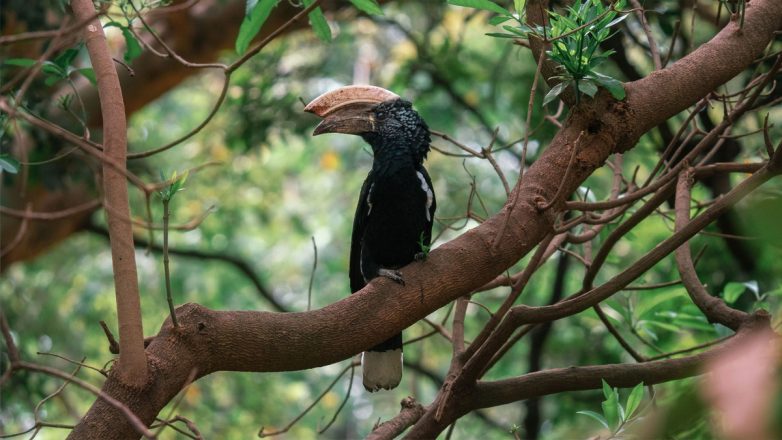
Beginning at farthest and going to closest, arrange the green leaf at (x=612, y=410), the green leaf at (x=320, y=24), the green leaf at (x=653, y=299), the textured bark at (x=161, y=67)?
the textured bark at (x=161, y=67)
the green leaf at (x=653, y=299)
the green leaf at (x=320, y=24)
the green leaf at (x=612, y=410)

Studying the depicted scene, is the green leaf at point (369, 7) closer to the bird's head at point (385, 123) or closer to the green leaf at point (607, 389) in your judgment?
the bird's head at point (385, 123)

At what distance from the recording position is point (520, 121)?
19.6ft

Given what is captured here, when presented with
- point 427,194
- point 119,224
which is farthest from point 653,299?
point 119,224

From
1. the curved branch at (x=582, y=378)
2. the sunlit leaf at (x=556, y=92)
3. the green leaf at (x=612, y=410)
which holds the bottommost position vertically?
the green leaf at (x=612, y=410)

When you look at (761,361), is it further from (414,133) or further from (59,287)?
(59,287)

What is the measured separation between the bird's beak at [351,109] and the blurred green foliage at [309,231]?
110 centimetres

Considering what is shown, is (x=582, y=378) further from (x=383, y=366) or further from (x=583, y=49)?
(x=383, y=366)

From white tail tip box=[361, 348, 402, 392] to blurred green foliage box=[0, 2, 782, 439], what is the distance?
0.93 meters

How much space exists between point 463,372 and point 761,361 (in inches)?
59.0

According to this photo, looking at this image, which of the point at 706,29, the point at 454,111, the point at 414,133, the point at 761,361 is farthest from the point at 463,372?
the point at 706,29

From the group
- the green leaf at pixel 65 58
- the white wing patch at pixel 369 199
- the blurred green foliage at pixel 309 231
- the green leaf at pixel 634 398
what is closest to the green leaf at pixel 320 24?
the green leaf at pixel 65 58

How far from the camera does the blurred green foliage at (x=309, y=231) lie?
5027 mm

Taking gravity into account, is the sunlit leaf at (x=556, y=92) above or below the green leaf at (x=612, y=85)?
above

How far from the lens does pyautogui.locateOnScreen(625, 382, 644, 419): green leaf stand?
2.28 meters
